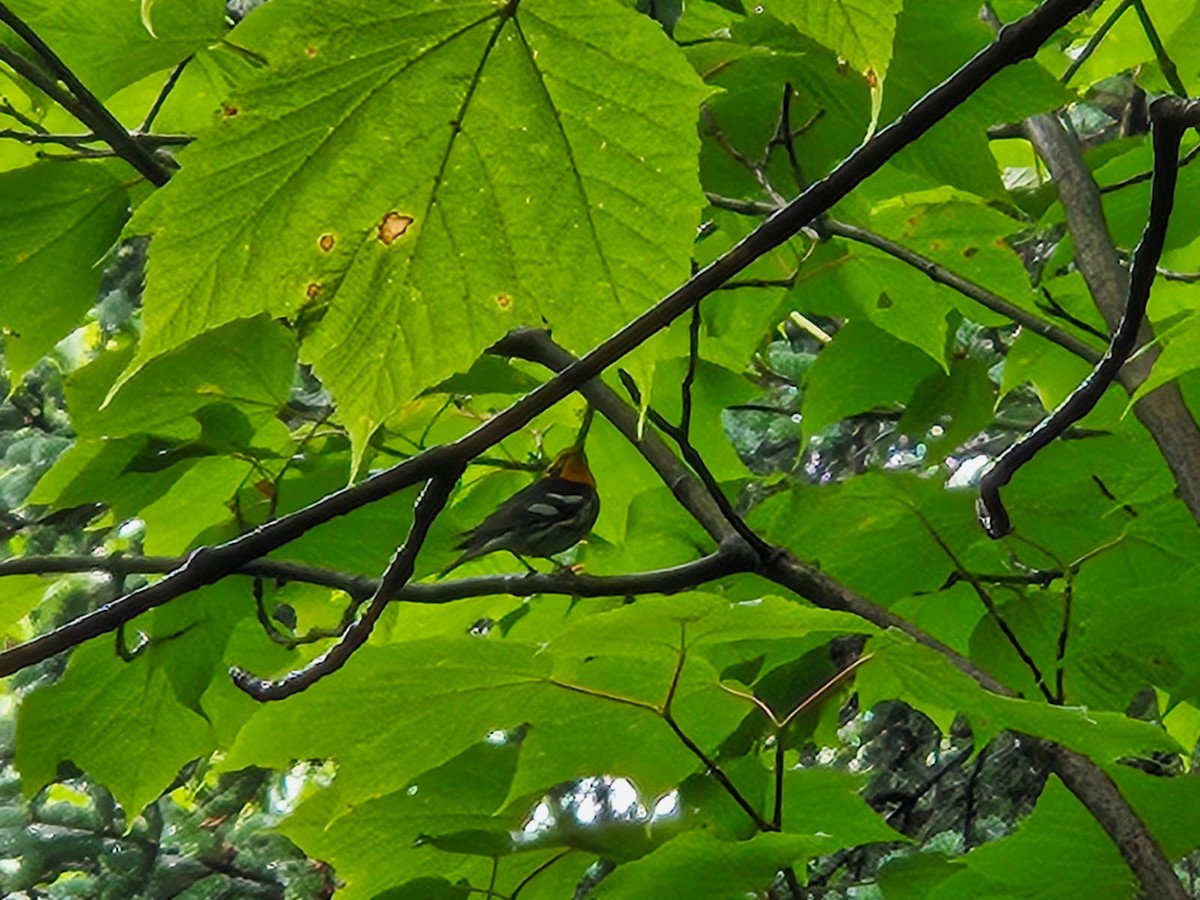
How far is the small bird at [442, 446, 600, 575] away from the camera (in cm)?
80

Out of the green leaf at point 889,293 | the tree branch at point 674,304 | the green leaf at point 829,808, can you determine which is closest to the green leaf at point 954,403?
the green leaf at point 889,293

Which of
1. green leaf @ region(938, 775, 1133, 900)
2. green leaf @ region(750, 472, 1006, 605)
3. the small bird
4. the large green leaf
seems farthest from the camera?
the small bird

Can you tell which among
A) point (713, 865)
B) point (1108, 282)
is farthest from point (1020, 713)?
point (1108, 282)

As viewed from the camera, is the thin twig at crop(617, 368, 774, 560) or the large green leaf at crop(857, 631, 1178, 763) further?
the thin twig at crop(617, 368, 774, 560)

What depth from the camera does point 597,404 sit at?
76 cm

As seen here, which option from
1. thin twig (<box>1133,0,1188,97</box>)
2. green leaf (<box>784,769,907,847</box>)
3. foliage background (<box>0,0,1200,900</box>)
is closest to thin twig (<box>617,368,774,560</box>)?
foliage background (<box>0,0,1200,900</box>)

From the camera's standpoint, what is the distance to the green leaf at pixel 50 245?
615 millimetres

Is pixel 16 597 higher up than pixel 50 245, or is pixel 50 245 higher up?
pixel 50 245

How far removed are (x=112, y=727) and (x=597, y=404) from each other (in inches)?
12.7

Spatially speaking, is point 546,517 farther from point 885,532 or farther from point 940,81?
point 940,81

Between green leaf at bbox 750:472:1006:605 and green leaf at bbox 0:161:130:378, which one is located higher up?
green leaf at bbox 0:161:130:378

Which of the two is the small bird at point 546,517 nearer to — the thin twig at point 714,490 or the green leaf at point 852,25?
the thin twig at point 714,490

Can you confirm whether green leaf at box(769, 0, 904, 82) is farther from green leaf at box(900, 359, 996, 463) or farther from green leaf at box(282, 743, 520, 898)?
green leaf at box(900, 359, 996, 463)

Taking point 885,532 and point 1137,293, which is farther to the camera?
point 885,532
